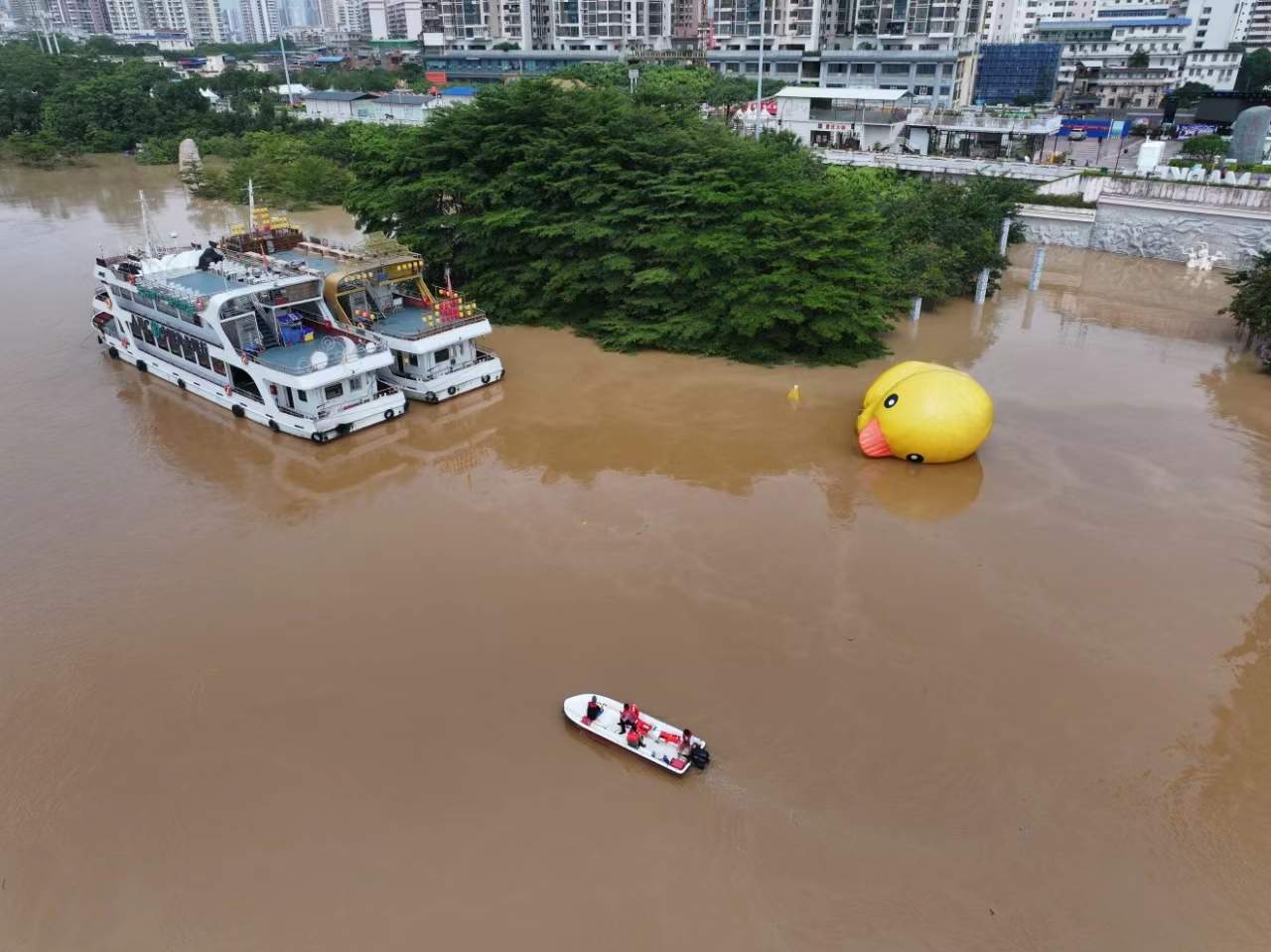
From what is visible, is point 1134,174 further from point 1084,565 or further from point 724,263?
point 1084,565

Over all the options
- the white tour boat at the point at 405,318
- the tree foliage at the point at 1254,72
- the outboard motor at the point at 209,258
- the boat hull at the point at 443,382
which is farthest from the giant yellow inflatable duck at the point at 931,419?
the tree foliage at the point at 1254,72

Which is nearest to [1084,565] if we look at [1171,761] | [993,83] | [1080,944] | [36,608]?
[1171,761]

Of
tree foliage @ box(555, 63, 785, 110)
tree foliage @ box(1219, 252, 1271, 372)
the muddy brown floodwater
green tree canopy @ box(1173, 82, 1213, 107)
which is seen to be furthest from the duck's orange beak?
green tree canopy @ box(1173, 82, 1213, 107)

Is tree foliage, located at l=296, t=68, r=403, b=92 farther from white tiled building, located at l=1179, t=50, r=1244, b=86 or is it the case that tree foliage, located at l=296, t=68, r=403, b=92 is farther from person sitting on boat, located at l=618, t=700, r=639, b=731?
person sitting on boat, located at l=618, t=700, r=639, b=731

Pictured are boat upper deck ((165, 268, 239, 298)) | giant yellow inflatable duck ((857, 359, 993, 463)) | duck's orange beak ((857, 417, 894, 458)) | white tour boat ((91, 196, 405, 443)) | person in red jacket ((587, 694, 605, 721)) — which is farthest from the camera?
boat upper deck ((165, 268, 239, 298))

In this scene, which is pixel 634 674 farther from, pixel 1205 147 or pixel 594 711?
pixel 1205 147
